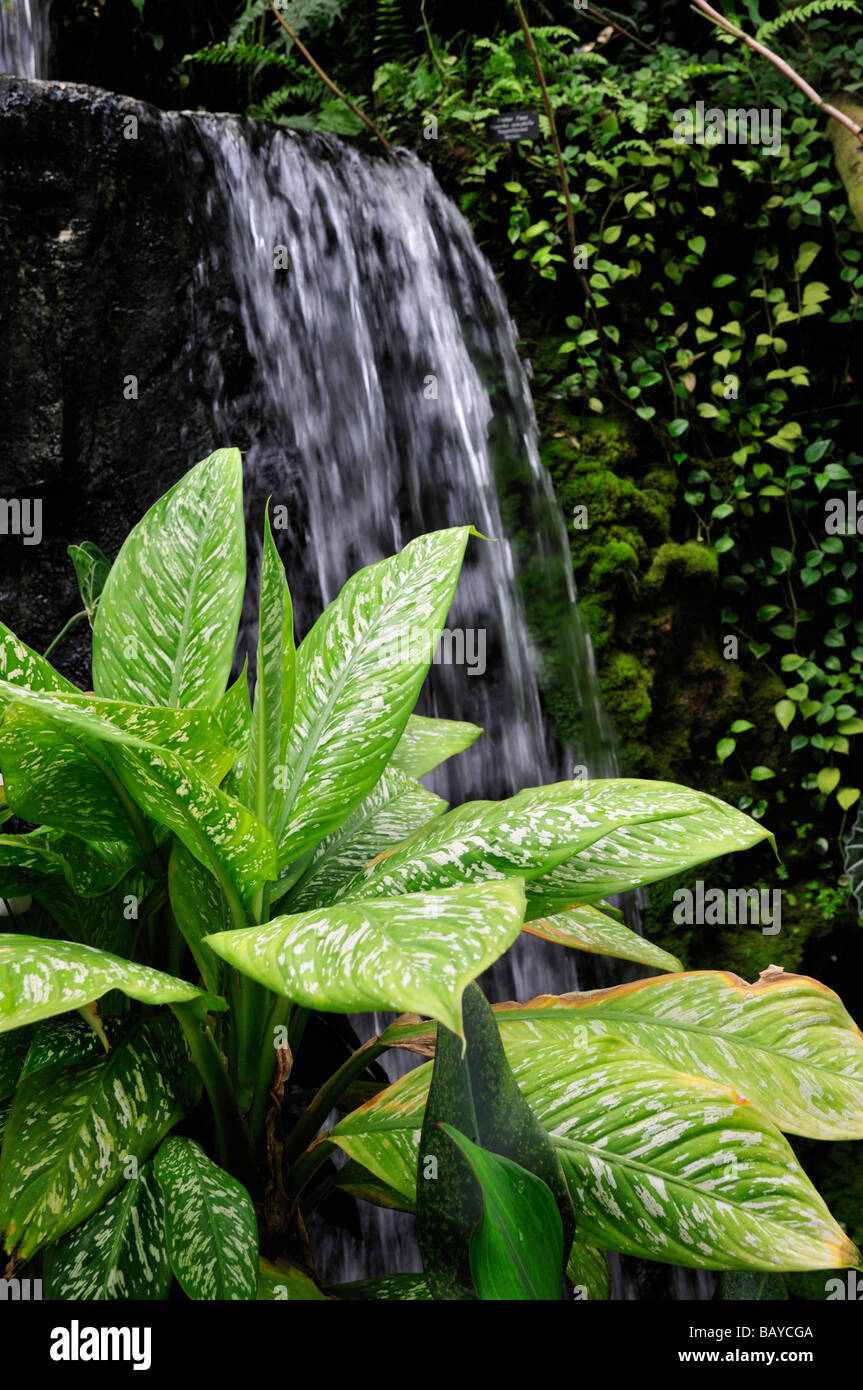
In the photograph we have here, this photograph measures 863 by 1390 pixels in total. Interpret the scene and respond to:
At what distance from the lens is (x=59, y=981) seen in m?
0.67

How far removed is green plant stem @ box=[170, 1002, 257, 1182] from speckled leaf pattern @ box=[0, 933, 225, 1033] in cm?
13

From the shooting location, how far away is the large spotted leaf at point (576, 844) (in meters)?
0.79

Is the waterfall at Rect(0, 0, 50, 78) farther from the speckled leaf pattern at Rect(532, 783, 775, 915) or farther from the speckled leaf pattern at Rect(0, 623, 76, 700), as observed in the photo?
the speckled leaf pattern at Rect(532, 783, 775, 915)

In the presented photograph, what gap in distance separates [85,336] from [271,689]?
1685mm

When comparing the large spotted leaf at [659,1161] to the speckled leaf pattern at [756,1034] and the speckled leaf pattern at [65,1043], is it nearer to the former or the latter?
the speckled leaf pattern at [756,1034]

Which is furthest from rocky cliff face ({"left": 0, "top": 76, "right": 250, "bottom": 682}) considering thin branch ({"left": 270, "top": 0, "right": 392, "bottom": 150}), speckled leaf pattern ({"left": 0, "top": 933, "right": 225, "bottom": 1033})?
speckled leaf pattern ({"left": 0, "top": 933, "right": 225, "bottom": 1033})

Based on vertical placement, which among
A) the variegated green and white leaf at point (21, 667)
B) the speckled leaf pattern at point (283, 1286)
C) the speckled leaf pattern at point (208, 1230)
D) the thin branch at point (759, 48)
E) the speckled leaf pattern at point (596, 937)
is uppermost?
the thin branch at point (759, 48)

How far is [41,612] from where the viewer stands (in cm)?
210

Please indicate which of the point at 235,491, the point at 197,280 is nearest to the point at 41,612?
the point at 197,280

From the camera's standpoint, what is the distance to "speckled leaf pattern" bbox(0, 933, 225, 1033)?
2.06ft

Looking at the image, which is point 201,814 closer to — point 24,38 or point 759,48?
point 759,48

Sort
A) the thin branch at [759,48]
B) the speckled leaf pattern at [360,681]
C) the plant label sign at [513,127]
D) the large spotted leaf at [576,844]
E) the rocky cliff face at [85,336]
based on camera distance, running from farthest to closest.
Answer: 1. the plant label sign at [513,127]
2. the rocky cliff face at [85,336]
3. the thin branch at [759,48]
4. the speckled leaf pattern at [360,681]
5. the large spotted leaf at [576,844]

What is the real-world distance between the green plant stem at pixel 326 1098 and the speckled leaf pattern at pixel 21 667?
0.51 m

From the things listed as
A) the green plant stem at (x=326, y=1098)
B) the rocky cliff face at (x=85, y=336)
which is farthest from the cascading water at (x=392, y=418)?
the green plant stem at (x=326, y=1098)
